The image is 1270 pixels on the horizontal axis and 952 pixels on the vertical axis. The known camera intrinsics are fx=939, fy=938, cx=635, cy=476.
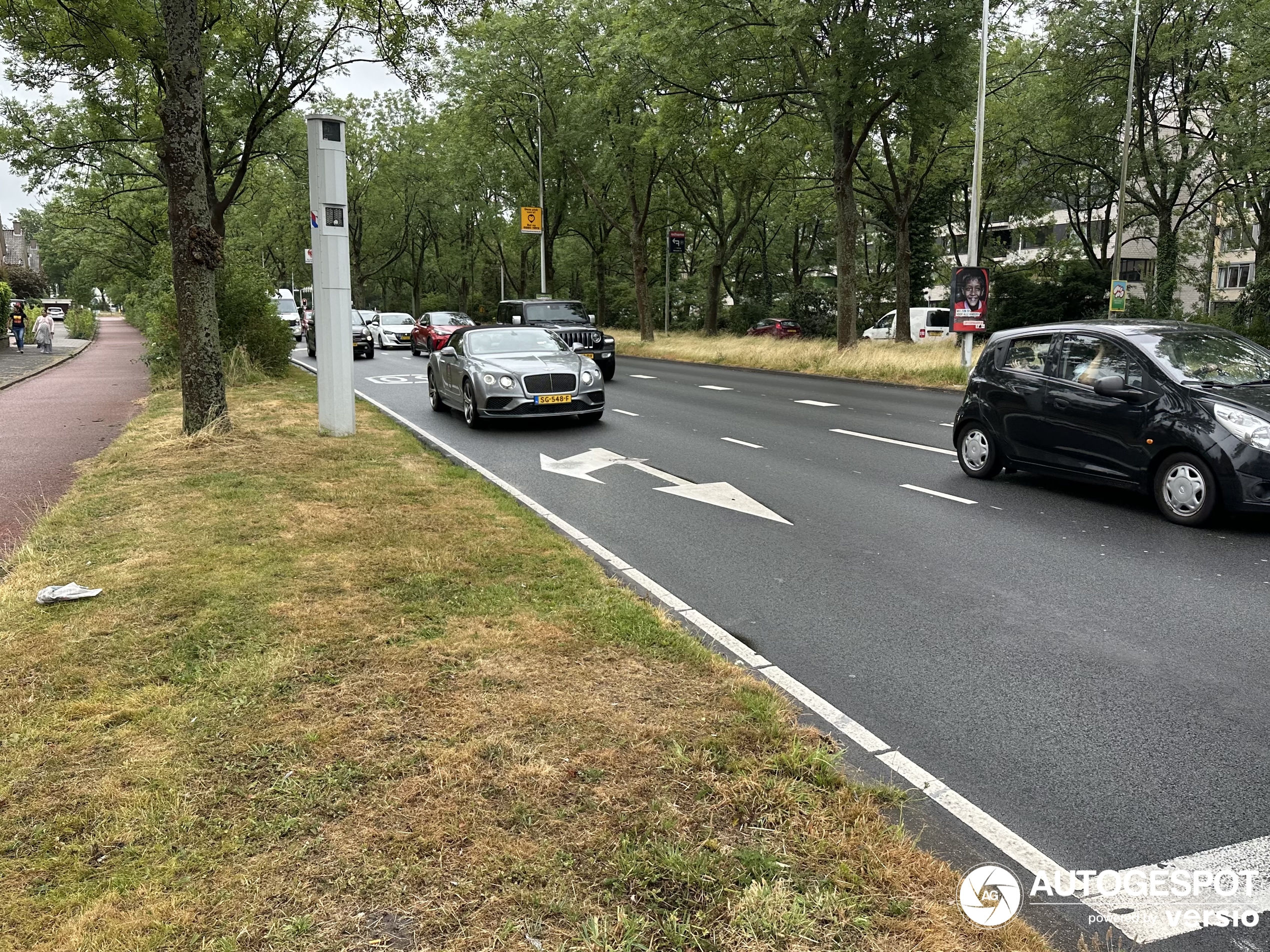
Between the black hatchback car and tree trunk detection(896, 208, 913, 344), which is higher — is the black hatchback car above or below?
below

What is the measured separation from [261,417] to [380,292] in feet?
275

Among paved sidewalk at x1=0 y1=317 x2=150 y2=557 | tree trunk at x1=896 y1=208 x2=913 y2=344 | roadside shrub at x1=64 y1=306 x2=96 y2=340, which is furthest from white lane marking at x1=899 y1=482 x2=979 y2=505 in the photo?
roadside shrub at x1=64 y1=306 x2=96 y2=340

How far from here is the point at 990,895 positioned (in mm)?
2875

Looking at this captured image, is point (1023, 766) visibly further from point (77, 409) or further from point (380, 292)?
point (380, 292)

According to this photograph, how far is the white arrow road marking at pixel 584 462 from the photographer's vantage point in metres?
10.6

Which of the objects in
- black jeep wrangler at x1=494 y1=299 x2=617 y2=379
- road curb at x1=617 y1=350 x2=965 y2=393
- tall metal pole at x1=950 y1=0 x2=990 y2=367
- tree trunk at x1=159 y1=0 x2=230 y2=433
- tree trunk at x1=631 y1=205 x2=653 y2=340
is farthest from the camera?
tree trunk at x1=631 y1=205 x2=653 y2=340

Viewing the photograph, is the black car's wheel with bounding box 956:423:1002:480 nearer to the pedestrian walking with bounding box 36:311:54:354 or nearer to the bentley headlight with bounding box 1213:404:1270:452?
the bentley headlight with bounding box 1213:404:1270:452

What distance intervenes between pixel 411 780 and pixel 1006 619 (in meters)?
3.67

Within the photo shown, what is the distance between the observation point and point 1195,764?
3.71 m

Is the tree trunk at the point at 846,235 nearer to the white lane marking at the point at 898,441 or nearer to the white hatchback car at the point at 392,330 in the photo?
the white lane marking at the point at 898,441

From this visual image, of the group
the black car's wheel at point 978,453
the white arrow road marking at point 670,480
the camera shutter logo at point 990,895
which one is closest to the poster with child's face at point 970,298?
the white arrow road marking at point 670,480

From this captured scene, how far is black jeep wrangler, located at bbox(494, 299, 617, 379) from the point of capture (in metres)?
23.0

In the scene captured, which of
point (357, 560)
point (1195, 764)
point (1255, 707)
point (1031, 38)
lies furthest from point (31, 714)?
point (1031, 38)

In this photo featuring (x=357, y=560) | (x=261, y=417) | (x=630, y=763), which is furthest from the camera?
(x=261, y=417)
